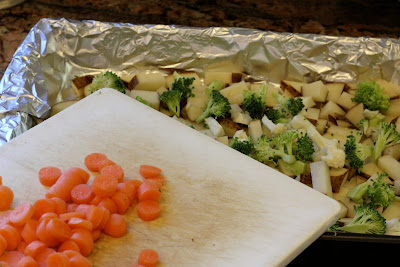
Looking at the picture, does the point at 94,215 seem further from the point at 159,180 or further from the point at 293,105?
the point at 293,105

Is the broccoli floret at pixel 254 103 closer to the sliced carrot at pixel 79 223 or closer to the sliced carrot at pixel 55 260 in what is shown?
the sliced carrot at pixel 79 223

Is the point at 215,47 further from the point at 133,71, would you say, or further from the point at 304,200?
the point at 304,200

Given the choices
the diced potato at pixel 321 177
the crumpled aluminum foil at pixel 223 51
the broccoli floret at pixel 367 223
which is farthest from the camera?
the crumpled aluminum foil at pixel 223 51

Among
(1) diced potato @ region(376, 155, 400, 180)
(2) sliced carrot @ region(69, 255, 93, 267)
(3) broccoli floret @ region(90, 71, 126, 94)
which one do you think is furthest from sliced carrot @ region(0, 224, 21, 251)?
(1) diced potato @ region(376, 155, 400, 180)

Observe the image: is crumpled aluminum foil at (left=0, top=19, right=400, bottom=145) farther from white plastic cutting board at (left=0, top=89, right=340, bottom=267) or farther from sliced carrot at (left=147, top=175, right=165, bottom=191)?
sliced carrot at (left=147, top=175, right=165, bottom=191)

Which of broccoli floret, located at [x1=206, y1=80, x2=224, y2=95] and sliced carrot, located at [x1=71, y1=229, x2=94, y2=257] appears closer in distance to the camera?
sliced carrot, located at [x1=71, y1=229, x2=94, y2=257]

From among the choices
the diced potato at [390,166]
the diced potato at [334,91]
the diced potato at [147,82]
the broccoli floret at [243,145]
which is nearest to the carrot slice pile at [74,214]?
the broccoli floret at [243,145]
